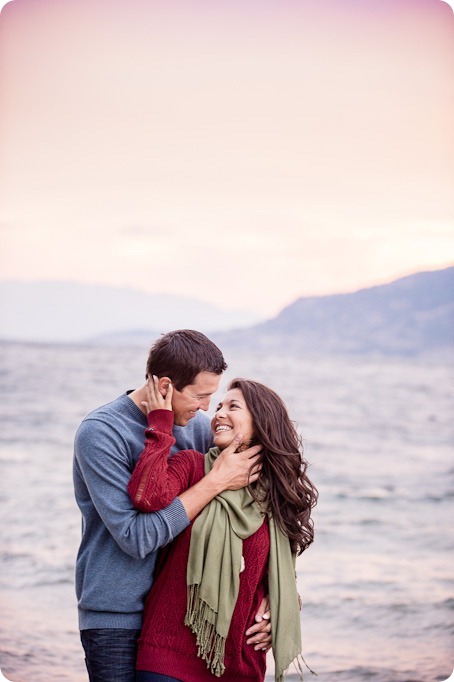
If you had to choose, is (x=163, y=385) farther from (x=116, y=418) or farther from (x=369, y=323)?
(x=369, y=323)

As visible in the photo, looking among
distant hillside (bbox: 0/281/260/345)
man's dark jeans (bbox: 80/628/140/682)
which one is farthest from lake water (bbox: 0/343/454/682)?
man's dark jeans (bbox: 80/628/140/682)

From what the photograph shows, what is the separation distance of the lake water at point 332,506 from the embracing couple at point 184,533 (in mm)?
3065

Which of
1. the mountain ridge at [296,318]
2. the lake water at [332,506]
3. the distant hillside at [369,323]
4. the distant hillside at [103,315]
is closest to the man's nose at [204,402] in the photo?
the lake water at [332,506]

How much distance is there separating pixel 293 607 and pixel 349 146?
1546cm

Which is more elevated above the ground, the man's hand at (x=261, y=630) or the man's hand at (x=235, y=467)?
the man's hand at (x=235, y=467)

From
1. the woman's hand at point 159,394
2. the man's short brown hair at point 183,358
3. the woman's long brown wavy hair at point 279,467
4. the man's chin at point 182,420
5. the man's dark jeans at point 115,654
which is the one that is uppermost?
the man's short brown hair at point 183,358

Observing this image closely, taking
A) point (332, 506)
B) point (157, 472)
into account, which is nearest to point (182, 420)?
point (157, 472)

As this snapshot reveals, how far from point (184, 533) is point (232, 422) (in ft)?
0.87

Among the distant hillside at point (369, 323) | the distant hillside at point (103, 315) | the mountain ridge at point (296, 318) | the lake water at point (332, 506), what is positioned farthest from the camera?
the distant hillside at point (369, 323)

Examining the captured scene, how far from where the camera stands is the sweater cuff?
1.97 metres

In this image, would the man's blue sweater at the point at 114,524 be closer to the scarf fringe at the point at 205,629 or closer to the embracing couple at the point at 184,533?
the embracing couple at the point at 184,533

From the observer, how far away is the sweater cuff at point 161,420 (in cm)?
197

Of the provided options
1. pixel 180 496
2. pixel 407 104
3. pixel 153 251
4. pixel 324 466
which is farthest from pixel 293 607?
pixel 153 251

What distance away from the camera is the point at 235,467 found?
2033mm
